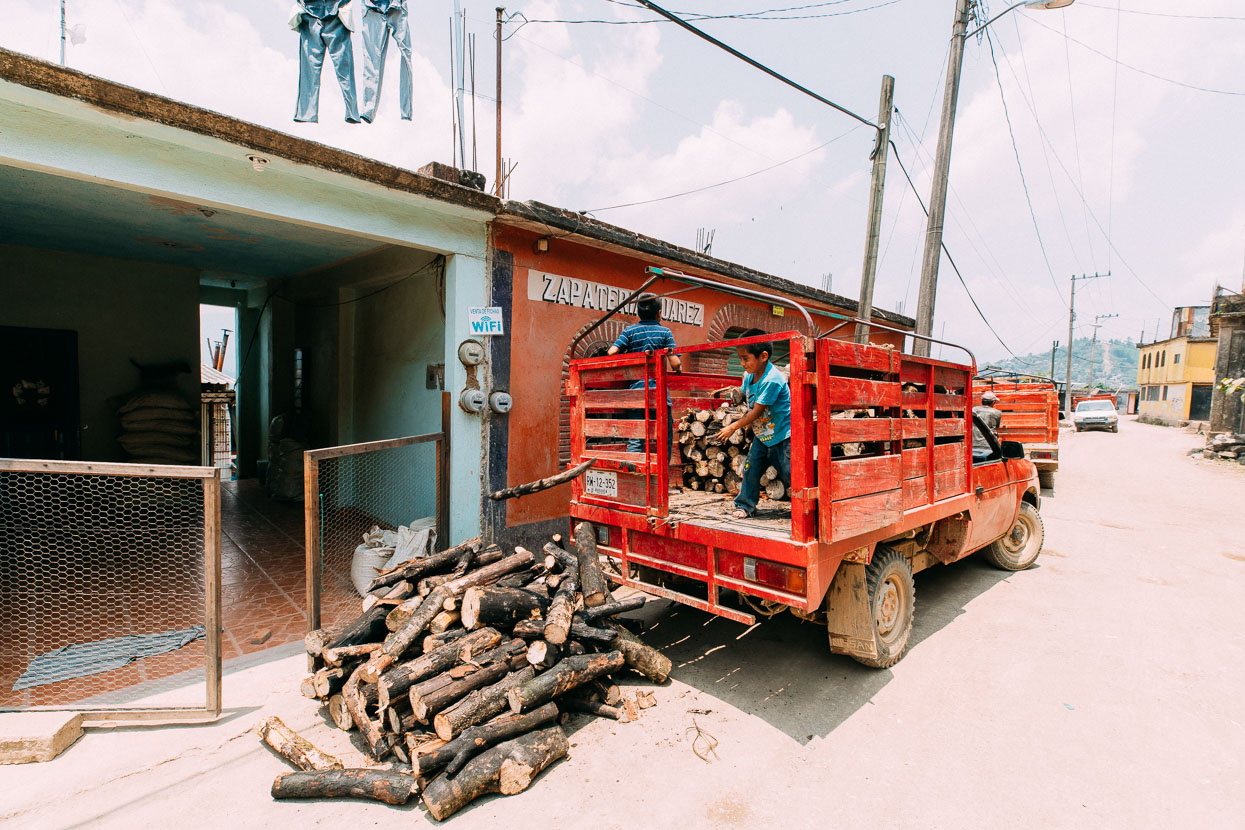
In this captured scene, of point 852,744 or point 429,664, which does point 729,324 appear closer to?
point 852,744

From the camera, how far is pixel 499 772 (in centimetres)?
275

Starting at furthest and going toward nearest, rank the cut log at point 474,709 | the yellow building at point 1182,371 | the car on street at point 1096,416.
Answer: the yellow building at point 1182,371 < the car on street at point 1096,416 < the cut log at point 474,709

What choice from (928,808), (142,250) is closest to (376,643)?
(928,808)

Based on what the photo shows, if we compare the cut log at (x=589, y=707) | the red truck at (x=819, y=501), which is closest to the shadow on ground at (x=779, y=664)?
the red truck at (x=819, y=501)

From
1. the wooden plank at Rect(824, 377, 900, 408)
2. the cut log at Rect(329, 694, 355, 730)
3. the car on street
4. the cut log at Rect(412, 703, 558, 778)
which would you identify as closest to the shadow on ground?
the cut log at Rect(412, 703, 558, 778)

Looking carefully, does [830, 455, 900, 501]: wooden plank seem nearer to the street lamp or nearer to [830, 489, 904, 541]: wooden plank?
[830, 489, 904, 541]: wooden plank

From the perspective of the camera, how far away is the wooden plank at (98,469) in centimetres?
304

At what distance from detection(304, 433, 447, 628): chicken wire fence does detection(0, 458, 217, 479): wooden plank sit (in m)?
0.66

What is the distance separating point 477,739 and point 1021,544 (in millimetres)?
6243

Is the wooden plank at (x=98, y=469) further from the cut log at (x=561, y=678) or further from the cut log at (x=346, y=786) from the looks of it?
the cut log at (x=561, y=678)

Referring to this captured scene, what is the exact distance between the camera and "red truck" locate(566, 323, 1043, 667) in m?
3.20

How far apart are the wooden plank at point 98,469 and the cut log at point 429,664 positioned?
4.92 feet

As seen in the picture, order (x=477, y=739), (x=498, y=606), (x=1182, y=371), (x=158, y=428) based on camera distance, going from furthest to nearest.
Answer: (x=1182, y=371) < (x=158, y=428) < (x=498, y=606) < (x=477, y=739)

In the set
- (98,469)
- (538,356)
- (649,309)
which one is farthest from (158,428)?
(649,309)
